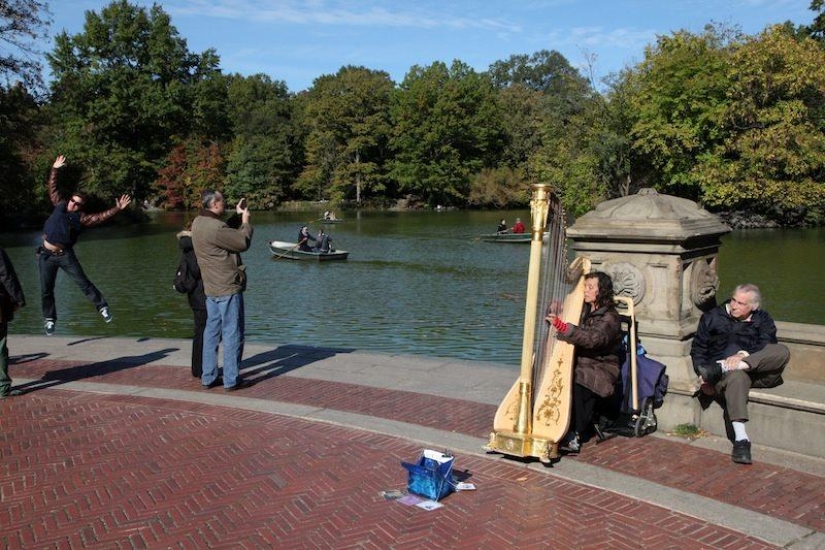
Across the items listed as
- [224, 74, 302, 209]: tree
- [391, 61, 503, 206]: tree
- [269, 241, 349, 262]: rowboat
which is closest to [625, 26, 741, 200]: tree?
[269, 241, 349, 262]: rowboat

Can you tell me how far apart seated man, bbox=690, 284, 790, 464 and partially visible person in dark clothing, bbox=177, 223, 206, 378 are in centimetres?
476

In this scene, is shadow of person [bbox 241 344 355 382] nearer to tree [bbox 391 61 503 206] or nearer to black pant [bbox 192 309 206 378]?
Answer: black pant [bbox 192 309 206 378]

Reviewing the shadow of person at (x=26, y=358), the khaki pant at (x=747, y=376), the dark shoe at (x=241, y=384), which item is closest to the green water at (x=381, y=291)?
the shadow of person at (x=26, y=358)

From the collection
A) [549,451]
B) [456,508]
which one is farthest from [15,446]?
[549,451]

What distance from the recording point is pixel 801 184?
3772 centimetres

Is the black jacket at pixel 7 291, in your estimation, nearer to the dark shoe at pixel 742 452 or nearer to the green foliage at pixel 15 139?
the dark shoe at pixel 742 452

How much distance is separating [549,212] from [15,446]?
14.3ft

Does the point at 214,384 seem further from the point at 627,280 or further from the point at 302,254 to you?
the point at 302,254

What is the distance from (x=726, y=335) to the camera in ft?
17.7

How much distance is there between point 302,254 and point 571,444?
23.8 metres

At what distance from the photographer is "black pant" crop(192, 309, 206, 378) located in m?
7.70

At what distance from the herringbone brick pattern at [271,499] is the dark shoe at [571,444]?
40 centimetres

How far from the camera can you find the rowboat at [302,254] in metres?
28.1

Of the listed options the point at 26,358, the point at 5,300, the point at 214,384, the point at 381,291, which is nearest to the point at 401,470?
the point at 214,384
